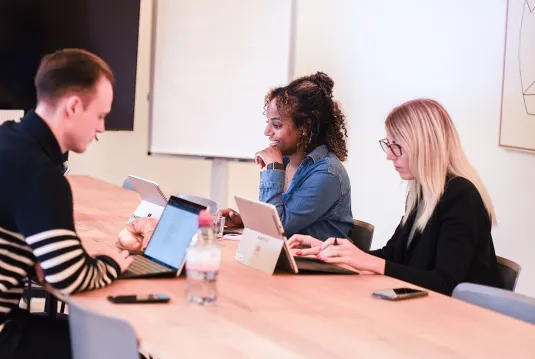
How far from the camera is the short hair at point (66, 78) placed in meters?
2.08

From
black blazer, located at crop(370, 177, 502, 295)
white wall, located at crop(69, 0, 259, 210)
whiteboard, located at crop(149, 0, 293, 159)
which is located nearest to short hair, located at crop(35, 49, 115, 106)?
black blazer, located at crop(370, 177, 502, 295)

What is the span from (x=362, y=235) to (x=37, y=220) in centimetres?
158

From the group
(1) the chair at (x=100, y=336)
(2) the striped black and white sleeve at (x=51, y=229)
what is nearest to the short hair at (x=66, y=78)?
(2) the striped black and white sleeve at (x=51, y=229)

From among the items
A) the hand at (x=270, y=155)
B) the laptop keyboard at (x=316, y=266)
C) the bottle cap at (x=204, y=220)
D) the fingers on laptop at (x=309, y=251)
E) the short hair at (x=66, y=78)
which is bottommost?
the laptop keyboard at (x=316, y=266)

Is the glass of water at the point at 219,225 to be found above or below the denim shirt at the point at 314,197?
below

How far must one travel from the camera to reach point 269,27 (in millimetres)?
4809

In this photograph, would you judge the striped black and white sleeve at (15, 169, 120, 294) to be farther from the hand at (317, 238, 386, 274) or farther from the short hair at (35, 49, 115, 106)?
the hand at (317, 238, 386, 274)

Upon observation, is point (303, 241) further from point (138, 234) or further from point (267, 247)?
point (138, 234)

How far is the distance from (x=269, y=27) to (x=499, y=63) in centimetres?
149

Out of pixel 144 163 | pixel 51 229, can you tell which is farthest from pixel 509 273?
pixel 144 163

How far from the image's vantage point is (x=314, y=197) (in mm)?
2977

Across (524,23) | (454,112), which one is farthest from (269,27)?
(524,23)

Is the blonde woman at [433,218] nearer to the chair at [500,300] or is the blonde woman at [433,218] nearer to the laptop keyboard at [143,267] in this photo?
the chair at [500,300]

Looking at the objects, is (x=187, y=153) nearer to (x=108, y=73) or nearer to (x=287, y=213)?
(x=287, y=213)
